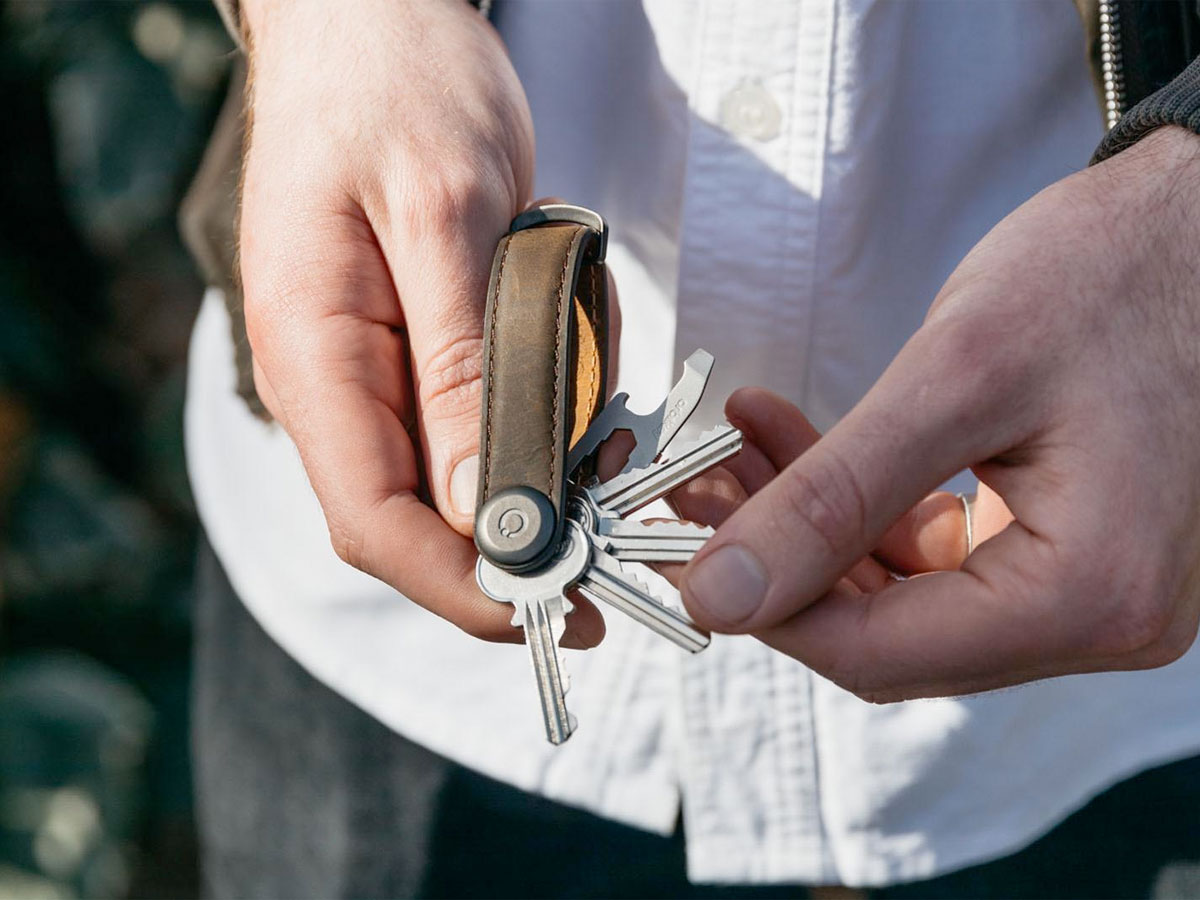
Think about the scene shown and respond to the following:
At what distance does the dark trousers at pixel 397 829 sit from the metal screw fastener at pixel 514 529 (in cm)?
58

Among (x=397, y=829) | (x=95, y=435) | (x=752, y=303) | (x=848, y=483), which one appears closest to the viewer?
(x=848, y=483)

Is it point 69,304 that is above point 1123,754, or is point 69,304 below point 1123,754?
below

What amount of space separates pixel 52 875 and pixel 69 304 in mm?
1209

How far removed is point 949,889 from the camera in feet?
4.20

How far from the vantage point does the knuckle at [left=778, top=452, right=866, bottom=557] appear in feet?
2.45

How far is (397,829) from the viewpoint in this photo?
137cm

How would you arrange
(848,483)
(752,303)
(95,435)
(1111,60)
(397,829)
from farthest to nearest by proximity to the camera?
(95,435) → (397,829) → (752,303) → (1111,60) → (848,483)

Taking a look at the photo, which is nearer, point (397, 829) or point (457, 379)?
point (457, 379)

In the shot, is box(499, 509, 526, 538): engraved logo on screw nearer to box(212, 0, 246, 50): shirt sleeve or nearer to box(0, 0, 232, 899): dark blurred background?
box(212, 0, 246, 50): shirt sleeve

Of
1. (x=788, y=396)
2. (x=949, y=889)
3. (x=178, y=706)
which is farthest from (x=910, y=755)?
(x=178, y=706)

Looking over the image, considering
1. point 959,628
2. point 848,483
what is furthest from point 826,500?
point 959,628

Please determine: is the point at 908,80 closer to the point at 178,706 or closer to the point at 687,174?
the point at 687,174

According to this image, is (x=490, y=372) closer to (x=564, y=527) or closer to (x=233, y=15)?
(x=564, y=527)

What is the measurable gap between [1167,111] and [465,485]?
0.62 metres
